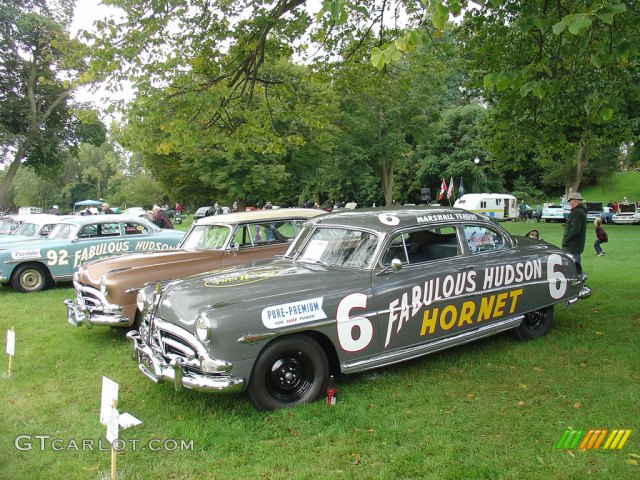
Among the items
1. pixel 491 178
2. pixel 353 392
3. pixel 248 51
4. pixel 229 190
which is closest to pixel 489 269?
pixel 353 392

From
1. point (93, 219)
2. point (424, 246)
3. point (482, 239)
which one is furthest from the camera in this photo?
point (93, 219)

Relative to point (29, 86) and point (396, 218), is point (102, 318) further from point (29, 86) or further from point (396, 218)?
point (29, 86)

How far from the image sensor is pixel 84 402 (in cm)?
481

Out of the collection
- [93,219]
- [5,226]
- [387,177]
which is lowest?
[5,226]

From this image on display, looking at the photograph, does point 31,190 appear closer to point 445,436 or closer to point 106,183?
point 106,183

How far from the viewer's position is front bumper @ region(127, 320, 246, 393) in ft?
13.2

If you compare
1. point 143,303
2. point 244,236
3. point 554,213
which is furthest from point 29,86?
point 554,213

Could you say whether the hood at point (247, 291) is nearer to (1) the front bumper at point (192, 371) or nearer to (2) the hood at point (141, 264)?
(1) the front bumper at point (192, 371)

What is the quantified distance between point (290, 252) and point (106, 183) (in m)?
94.8

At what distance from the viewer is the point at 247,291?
4465 mm

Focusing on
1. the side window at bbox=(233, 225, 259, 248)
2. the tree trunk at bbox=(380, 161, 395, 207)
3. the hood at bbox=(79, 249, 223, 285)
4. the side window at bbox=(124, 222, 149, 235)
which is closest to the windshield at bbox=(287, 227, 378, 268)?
the hood at bbox=(79, 249, 223, 285)

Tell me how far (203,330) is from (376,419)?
65.1 inches

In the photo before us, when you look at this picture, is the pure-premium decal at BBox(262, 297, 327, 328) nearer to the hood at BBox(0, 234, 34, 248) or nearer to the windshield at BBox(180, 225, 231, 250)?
the windshield at BBox(180, 225, 231, 250)

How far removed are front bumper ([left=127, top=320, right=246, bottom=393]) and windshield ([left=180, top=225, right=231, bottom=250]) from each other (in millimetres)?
3473
